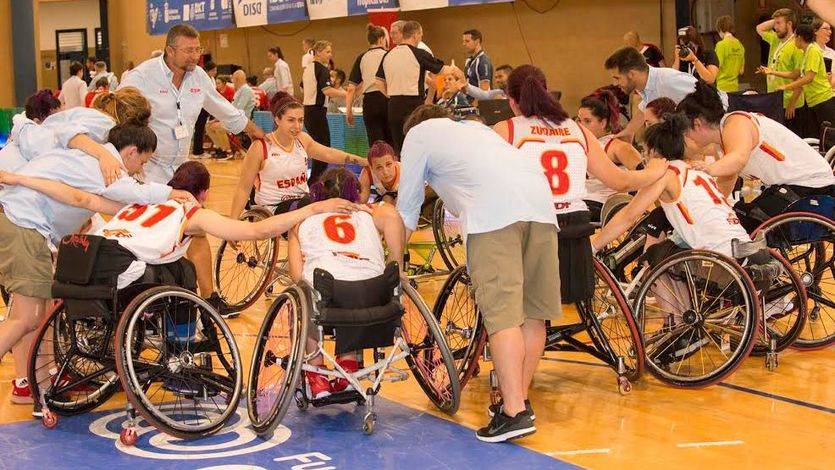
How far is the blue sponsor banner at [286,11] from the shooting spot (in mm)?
17984

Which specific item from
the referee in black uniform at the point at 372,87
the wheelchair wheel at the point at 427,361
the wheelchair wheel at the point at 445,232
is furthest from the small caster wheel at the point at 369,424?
the referee in black uniform at the point at 372,87

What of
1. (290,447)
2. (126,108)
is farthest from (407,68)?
(290,447)

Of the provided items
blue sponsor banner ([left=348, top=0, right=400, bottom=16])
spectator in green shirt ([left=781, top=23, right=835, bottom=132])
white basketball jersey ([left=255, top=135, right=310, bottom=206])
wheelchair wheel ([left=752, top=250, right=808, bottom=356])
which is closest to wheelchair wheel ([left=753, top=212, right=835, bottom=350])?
wheelchair wheel ([left=752, top=250, right=808, bottom=356])

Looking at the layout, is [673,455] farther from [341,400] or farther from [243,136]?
[243,136]

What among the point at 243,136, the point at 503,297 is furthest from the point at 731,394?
the point at 243,136

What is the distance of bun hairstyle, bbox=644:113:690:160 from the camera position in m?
5.46

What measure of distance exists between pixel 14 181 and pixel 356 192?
1.43 m

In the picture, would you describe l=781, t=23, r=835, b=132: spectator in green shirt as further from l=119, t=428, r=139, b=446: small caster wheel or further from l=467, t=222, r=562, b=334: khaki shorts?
l=119, t=428, r=139, b=446: small caster wheel

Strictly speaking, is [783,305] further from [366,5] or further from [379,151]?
[366,5]

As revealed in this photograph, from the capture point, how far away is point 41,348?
4867 millimetres

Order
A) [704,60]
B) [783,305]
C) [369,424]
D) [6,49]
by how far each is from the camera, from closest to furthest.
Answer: [369,424] < [783,305] < [704,60] < [6,49]

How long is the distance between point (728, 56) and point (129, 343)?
9593mm

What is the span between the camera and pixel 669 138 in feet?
17.9

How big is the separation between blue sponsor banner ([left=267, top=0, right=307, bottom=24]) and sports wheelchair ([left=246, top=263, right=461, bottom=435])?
13.8m
